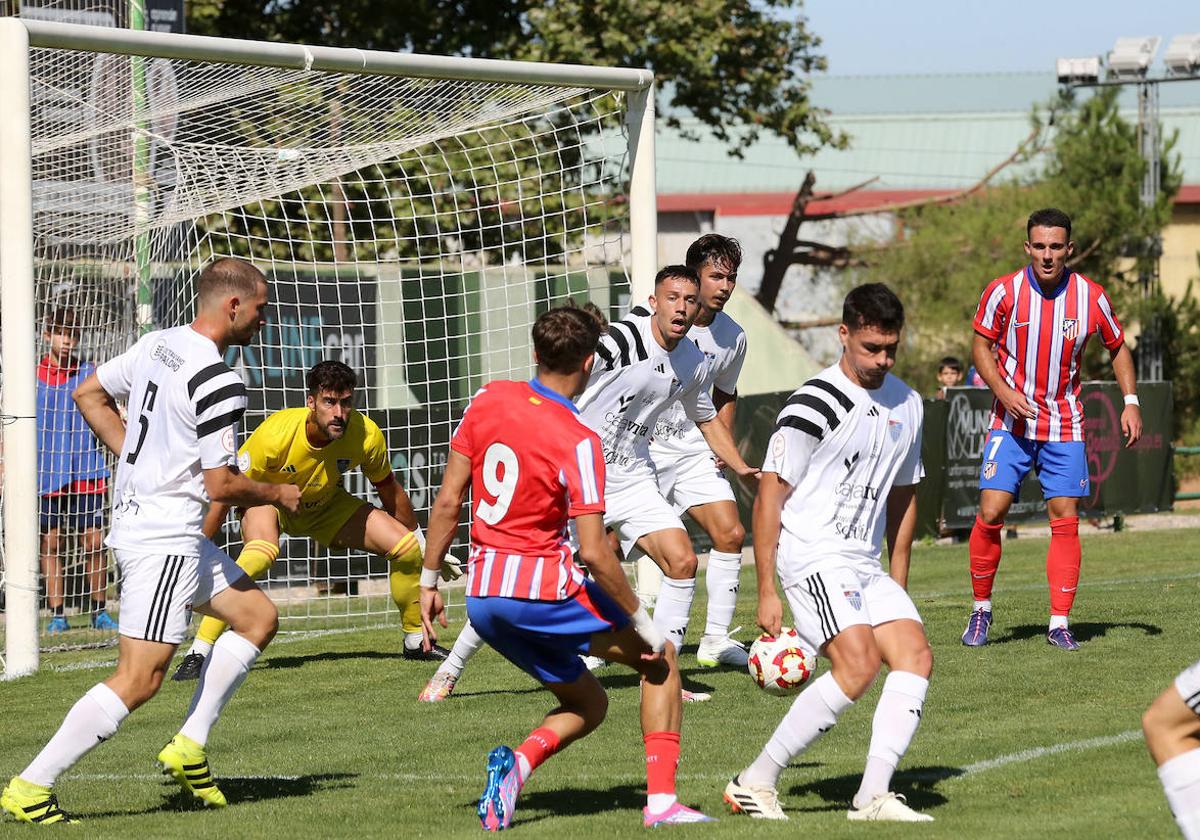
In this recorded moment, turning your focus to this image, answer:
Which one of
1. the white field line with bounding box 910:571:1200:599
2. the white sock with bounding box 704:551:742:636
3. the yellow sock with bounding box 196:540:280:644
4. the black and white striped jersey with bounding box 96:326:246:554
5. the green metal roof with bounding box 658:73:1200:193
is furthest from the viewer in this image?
the green metal roof with bounding box 658:73:1200:193

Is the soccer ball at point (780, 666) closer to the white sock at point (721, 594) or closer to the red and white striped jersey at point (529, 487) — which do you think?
the red and white striped jersey at point (529, 487)

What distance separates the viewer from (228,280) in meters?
6.55

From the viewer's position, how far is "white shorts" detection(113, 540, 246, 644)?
21.2 feet

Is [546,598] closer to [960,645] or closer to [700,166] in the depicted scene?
[960,645]

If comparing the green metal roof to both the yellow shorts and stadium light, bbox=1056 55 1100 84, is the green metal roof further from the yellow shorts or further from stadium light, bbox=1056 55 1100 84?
the yellow shorts

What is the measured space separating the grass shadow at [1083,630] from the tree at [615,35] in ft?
49.7

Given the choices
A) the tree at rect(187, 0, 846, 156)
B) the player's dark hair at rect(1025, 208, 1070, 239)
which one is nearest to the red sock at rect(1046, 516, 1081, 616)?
the player's dark hair at rect(1025, 208, 1070, 239)

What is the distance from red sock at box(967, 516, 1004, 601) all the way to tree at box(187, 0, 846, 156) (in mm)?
15346

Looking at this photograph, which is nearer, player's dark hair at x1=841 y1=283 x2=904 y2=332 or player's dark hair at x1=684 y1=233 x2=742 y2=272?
player's dark hair at x1=841 y1=283 x2=904 y2=332

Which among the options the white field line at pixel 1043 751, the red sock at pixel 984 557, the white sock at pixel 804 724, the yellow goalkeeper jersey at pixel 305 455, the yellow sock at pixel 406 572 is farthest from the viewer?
the yellow sock at pixel 406 572

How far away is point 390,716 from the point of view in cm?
887

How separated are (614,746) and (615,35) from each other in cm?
1776

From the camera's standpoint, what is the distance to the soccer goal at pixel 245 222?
10.3m

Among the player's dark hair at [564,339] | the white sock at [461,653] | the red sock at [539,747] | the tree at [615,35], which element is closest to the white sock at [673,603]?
the white sock at [461,653]
